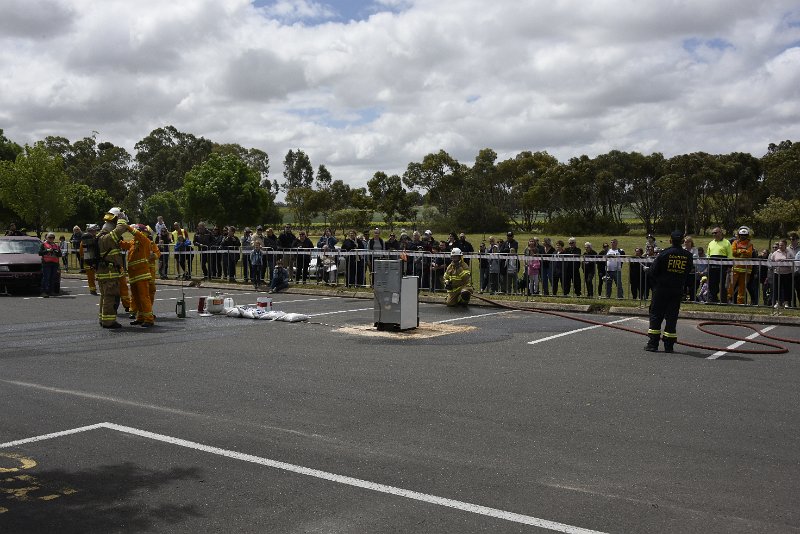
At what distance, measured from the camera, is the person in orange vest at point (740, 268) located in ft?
56.5

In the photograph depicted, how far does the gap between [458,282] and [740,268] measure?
20.4 ft

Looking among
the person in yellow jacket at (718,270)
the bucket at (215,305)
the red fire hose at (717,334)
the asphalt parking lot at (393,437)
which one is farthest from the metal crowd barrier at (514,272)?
the asphalt parking lot at (393,437)

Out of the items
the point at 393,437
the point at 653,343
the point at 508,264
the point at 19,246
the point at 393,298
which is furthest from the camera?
the point at 19,246

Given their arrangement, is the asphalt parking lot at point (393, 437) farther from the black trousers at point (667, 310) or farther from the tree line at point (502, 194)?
the tree line at point (502, 194)

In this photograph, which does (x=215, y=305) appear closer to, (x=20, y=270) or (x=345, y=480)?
(x=20, y=270)

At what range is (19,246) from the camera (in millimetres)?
23438

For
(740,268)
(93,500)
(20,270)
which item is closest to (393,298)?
(740,268)

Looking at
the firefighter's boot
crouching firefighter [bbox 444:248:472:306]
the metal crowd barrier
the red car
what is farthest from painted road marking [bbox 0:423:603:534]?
the red car

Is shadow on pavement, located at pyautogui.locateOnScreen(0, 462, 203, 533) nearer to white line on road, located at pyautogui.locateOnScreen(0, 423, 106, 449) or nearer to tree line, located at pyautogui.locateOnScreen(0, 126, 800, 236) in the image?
white line on road, located at pyautogui.locateOnScreen(0, 423, 106, 449)

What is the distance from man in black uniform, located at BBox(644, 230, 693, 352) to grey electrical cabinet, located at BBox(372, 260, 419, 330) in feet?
14.1

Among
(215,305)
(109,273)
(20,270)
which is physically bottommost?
(215,305)

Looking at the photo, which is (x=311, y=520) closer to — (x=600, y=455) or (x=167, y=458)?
(x=167, y=458)

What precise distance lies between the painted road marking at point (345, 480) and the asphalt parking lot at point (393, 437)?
2cm

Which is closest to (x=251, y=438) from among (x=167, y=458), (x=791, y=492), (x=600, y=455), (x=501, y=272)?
(x=167, y=458)
